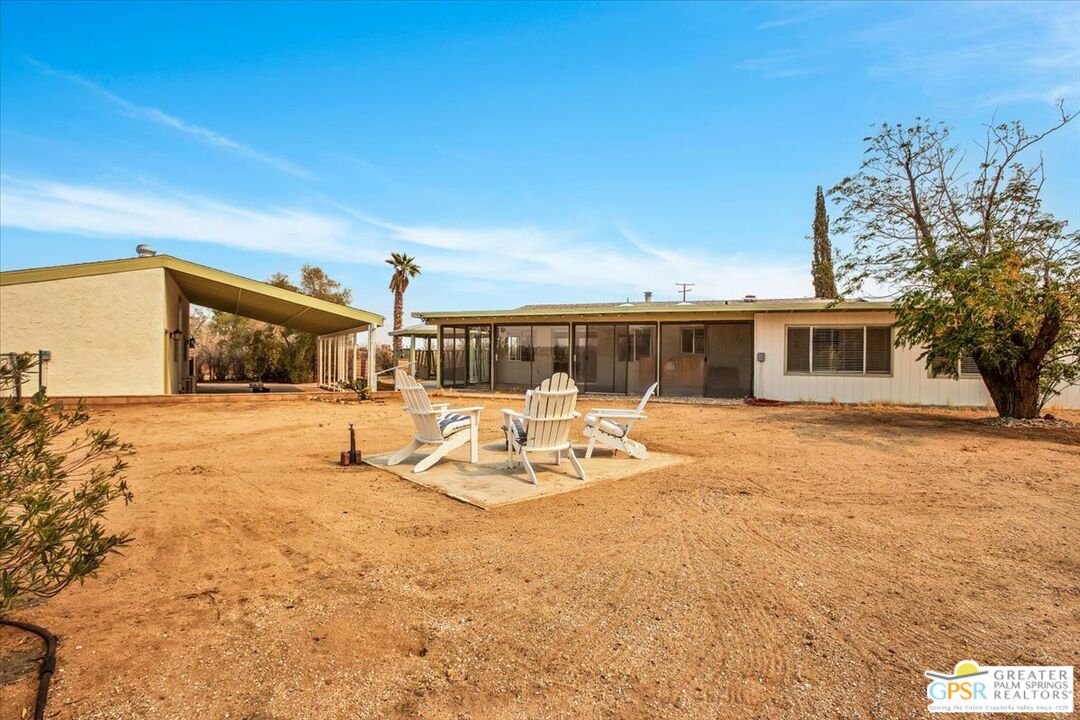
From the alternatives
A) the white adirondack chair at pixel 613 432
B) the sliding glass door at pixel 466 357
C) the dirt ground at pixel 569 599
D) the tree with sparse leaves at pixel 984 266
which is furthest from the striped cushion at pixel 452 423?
the sliding glass door at pixel 466 357

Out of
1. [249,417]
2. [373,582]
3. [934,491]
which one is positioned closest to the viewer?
[373,582]

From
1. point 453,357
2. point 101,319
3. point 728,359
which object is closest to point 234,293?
point 101,319

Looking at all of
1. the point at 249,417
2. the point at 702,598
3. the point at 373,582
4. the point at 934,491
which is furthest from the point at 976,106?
the point at 249,417

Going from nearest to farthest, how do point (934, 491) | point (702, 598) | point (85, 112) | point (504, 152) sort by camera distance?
point (702, 598) → point (934, 491) → point (85, 112) → point (504, 152)

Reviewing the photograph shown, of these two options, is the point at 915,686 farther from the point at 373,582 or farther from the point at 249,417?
the point at 249,417

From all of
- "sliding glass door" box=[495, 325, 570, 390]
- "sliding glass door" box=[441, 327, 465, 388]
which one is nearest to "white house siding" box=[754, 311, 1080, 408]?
"sliding glass door" box=[495, 325, 570, 390]

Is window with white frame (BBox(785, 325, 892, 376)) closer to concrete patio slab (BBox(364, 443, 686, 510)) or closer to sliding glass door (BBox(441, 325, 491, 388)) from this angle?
concrete patio slab (BBox(364, 443, 686, 510))

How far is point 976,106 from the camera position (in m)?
11.1

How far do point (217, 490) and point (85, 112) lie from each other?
12432mm

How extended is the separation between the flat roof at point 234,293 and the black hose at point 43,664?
11.5 m

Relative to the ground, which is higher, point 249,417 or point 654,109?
point 654,109

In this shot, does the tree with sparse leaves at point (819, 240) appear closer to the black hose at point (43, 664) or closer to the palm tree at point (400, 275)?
the palm tree at point (400, 275)

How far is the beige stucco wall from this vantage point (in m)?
11.1

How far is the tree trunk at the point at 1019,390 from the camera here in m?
10.0
